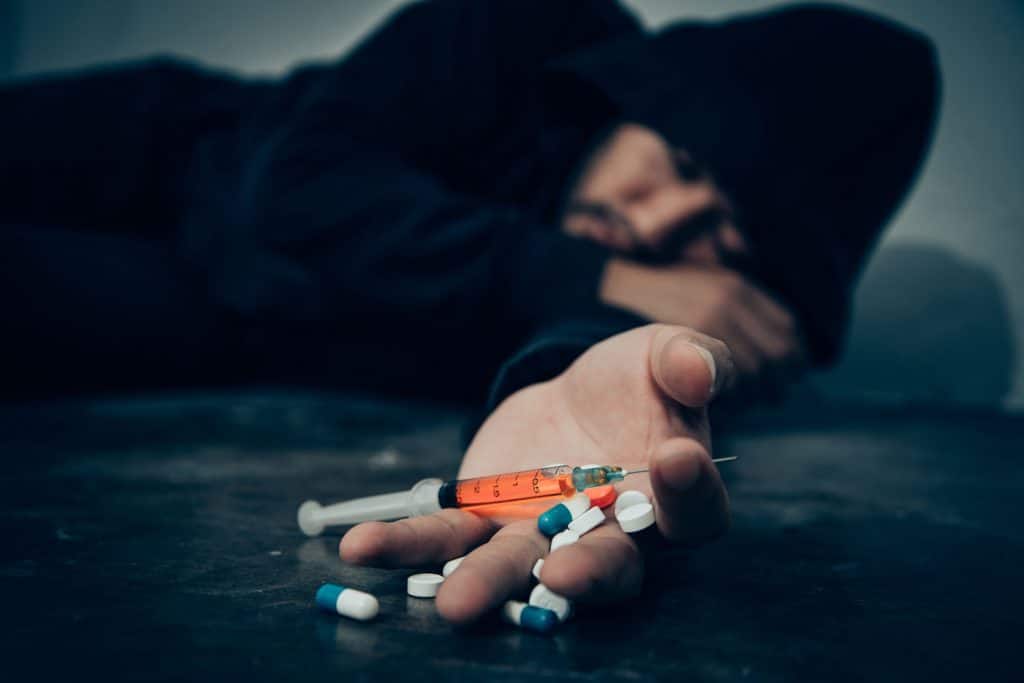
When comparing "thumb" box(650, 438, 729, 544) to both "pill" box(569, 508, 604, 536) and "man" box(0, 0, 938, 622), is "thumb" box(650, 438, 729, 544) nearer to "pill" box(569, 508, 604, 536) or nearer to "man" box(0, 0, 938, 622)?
"pill" box(569, 508, 604, 536)

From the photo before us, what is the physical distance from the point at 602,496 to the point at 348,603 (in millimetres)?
212

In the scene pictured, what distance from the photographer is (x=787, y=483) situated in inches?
42.7

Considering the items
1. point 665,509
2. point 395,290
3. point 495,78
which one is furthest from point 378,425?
point 665,509

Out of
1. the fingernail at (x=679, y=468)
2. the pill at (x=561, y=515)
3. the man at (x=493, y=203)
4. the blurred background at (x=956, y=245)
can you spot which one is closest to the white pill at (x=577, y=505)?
the pill at (x=561, y=515)

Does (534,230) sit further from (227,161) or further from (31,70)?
(31,70)

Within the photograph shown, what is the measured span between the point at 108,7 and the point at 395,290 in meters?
2.65

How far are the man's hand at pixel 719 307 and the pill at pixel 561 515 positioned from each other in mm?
881

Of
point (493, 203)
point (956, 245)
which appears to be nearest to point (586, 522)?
point (493, 203)

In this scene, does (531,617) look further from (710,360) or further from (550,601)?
(710,360)

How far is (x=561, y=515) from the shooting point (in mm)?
573

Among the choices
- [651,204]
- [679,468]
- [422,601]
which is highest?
[651,204]

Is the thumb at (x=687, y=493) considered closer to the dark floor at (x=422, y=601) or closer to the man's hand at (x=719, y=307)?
the dark floor at (x=422, y=601)

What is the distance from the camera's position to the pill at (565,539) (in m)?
0.55

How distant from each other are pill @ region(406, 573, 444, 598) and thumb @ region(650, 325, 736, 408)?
23 cm
